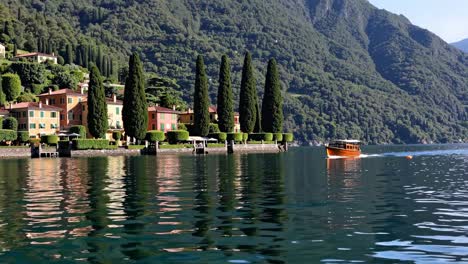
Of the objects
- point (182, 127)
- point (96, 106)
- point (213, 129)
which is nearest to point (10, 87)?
point (182, 127)

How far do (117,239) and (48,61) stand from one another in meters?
186

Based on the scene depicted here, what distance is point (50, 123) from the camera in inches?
4776

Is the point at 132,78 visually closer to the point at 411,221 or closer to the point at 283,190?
the point at 283,190

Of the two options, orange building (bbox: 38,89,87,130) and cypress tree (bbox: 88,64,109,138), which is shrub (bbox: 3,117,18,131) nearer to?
orange building (bbox: 38,89,87,130)

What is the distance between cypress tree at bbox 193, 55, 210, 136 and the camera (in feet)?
380

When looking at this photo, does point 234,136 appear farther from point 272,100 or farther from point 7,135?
point 7,135

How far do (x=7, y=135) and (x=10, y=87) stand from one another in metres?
44.4

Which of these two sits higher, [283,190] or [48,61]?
[48,61]

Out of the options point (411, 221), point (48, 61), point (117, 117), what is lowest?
point (411, 221)

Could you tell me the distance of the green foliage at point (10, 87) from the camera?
462 feet

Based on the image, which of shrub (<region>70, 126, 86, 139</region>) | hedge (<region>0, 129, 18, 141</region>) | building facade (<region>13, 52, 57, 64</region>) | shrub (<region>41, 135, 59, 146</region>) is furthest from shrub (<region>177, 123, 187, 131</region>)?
building facade (<region>13, 52, 57, 64</region>)

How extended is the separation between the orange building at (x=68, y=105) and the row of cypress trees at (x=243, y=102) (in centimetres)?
2854

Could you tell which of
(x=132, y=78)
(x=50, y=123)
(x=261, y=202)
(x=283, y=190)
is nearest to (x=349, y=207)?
(x=261, y=202)

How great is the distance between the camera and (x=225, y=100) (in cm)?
11912
